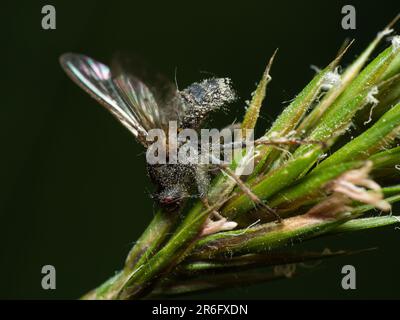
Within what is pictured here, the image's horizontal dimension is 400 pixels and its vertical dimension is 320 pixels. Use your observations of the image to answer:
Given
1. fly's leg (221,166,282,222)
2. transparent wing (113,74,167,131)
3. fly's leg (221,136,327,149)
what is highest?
transparent wing (113,74,167,131)

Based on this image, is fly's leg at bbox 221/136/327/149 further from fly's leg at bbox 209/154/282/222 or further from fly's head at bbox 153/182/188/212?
fly's head at bbox 153/182/188/212

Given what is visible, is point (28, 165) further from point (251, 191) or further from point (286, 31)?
point (251, 191)

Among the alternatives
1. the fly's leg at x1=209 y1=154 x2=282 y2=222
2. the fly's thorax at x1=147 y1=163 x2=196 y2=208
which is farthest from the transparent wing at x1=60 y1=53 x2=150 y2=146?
the fly's leg at x1=209 y1=154 x2=282 y2=222

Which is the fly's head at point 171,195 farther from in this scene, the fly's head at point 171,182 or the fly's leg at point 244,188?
the fly's leg at point 244,188

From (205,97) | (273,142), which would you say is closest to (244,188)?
(273,142)

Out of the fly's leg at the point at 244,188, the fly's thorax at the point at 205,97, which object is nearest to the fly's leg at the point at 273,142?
the fly's leg at the point at 244,188

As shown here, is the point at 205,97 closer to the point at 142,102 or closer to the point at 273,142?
the point at 142,102

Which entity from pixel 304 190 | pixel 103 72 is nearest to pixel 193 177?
pixel 304 190

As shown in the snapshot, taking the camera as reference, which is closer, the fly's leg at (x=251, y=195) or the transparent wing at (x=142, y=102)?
the fly's leg at (x=251, y=195)
